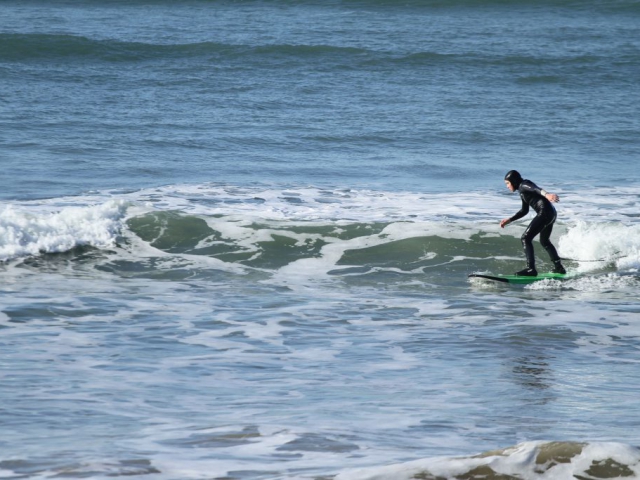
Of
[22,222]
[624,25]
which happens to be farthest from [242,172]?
[624,25]

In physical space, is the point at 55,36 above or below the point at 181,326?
above

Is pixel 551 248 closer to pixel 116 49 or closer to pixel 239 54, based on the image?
pixel 239 54

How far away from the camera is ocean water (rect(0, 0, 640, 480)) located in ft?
17.9

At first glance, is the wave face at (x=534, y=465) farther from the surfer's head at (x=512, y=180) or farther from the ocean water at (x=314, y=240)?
the surfer's head at (x=512, y=180)

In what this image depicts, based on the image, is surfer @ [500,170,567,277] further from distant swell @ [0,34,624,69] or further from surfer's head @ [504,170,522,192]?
distant swell @ [0,34,624,69]

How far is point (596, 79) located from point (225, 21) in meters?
11.6

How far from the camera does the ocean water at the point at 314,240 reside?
5445 millimetres

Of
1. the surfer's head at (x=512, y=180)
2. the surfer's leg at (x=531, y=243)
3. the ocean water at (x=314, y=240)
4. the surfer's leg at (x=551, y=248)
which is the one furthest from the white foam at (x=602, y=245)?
the surfer's head at (x=512, y=180)

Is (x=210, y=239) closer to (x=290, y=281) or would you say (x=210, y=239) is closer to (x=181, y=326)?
(x=290, y=281)

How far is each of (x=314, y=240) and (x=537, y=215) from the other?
361cm

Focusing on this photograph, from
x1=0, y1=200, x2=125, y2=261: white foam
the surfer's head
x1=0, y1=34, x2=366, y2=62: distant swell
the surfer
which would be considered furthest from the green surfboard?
x1=0, y1=34, x2=366, y2=62: distant swell

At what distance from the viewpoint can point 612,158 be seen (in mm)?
20094

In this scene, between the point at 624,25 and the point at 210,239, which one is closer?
the point at 210,239

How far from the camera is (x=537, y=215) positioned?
37.9ft
